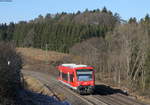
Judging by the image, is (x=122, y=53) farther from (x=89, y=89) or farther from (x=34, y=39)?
(x=34, y=39)

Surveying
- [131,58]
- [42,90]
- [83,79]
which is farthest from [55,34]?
[83,79]

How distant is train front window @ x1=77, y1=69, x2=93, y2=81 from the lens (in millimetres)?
33766

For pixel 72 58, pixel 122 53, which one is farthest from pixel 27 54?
pixel 122 53

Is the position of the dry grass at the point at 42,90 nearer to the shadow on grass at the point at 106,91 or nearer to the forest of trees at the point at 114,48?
the shadow on grass at the point at 106,91

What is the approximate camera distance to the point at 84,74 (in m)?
34.0

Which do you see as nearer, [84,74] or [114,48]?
[84,74]

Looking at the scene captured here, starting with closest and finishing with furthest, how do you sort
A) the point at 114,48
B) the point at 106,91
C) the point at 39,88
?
the point at 106,91, the point at 39,88, the point at 114,48

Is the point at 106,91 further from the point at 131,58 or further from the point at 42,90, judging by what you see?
the point at 131,58

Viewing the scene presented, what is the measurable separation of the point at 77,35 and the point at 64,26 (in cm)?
1131

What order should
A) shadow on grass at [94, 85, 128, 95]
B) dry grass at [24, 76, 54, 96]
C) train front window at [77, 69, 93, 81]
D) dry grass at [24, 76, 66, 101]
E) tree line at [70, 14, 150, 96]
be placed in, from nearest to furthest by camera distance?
dry grass at [24, 76, 66, 101] < train front window at [77, 69, 93, 81] < dry grass at [24, 76, 54, 96] < shadow on grass at [94, 85, 128, 95] < tree line at [70, 14, 150, 96]

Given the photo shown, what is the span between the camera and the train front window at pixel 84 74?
33766 mm

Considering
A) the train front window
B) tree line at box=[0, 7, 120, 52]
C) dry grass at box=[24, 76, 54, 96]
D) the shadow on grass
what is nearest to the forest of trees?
tree line at box=[0, 7, 120, 52]

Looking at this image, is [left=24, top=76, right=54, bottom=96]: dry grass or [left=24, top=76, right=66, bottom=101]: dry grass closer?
[left=24, top=76, right=66, bottom=101]: dry grass

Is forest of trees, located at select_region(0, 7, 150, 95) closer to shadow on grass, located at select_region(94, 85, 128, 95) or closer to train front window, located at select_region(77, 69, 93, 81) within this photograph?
shadow on grass, located at select_region(94, 85, 128, 95)
